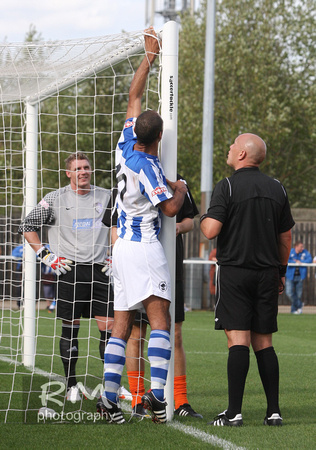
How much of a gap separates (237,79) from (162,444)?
24.4 metres

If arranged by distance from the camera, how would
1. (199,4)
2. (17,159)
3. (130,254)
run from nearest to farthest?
(130,254) < (17,159) < (199,4)

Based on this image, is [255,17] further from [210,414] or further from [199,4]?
[210,414]

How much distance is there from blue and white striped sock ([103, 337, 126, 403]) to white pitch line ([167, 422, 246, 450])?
0.50 metres

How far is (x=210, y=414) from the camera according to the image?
5.92 meters

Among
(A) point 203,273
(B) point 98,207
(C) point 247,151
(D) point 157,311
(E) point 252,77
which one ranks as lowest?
(A) point 203,273

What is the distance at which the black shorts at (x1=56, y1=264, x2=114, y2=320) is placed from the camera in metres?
6.75

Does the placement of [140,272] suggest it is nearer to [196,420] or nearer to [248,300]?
[248,300]

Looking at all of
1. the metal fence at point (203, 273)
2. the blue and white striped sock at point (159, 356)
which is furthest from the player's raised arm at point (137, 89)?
the metal fence at point (203, 273)

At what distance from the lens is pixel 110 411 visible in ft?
17.2

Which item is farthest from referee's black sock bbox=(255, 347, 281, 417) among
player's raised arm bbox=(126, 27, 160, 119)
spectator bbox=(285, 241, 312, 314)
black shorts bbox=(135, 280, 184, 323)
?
spectator bbox=(285, 241, 312, 314)

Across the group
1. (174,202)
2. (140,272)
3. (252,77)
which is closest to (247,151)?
(174,202)

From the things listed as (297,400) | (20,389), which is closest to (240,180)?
(297,400)

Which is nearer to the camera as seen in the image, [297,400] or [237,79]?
[297,400]

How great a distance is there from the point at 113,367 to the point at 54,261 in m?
1.63
